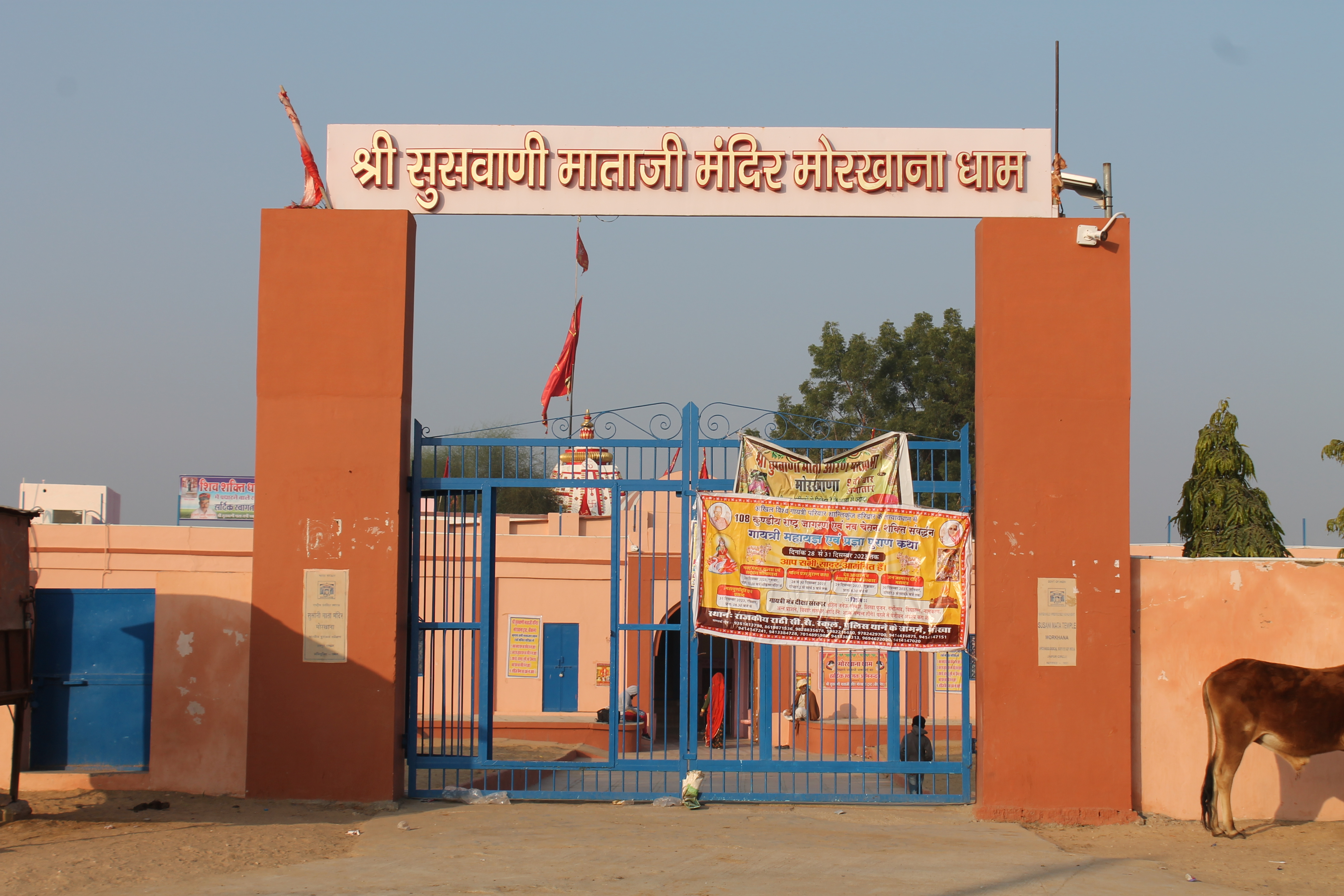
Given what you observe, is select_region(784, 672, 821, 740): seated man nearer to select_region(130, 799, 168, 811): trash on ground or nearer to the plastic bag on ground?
the plastic bag on ground

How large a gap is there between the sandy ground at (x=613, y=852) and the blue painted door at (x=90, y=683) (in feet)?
1.25

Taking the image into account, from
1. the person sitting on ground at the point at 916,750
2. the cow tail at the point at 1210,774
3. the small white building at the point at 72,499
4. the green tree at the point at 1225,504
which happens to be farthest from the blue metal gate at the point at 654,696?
the small white building at the point at 72,499

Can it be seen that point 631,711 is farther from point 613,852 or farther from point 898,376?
point 898,376

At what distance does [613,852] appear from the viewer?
7.15 metres

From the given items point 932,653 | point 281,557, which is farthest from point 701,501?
point 281,557

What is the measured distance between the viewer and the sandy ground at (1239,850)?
22.8 ft

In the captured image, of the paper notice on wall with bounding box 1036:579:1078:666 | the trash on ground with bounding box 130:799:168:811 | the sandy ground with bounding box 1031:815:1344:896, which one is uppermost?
the paper notice on wall with bounding box 1036:579:1078:666

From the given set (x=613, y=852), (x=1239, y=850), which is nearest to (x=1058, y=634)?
(x=1239, y=850)

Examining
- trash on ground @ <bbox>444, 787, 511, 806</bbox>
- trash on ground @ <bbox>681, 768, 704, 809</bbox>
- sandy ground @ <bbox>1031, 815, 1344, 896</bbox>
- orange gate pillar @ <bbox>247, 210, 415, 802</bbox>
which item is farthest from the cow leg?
orange gate pillar @ <bbox>247, 210, 415, 802</bbox>

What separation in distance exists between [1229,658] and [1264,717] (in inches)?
25.3

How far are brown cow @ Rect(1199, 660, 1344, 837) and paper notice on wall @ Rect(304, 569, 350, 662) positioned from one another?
6.46 meters

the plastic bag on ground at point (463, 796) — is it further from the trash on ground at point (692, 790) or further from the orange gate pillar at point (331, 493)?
the trash on ground at point (692, 790)

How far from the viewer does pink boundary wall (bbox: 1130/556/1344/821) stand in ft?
27.7

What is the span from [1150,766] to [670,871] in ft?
13.4
